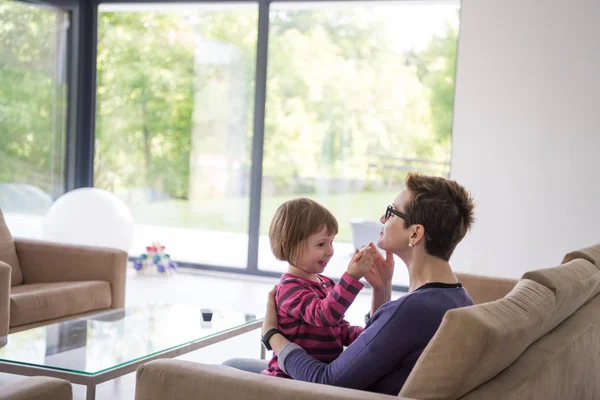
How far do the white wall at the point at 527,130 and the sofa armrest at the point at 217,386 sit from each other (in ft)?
14.2

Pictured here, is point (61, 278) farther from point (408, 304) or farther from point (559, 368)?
point (559, 368)

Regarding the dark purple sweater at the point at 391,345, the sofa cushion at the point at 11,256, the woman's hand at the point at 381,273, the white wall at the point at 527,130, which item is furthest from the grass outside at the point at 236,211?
the dark purple sweater at the point at 391,345

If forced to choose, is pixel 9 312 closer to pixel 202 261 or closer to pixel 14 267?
pixel 14 267

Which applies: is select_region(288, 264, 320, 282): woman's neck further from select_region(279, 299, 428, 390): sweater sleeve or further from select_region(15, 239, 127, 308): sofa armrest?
select_region(15, 239, 127, 308): sofa armrest

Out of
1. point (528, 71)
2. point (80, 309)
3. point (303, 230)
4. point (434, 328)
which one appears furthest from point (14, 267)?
point (528, 71)

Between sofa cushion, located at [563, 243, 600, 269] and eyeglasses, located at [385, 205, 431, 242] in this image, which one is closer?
eyeglasses, located at [385, 205, 431, 242]

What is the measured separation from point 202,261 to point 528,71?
3.22 m

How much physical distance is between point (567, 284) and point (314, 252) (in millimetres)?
658

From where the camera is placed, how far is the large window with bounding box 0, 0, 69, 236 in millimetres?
6965

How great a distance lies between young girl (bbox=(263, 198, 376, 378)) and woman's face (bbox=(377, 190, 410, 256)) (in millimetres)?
54

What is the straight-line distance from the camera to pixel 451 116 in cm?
651

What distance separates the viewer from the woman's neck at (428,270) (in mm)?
2059

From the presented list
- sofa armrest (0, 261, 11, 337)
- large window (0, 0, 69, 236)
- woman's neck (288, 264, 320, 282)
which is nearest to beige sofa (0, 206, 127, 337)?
sofa armrest (0, 261, 11, 337)

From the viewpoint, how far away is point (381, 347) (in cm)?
187
